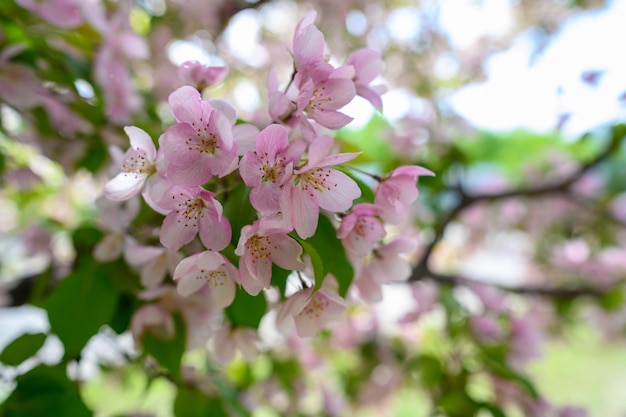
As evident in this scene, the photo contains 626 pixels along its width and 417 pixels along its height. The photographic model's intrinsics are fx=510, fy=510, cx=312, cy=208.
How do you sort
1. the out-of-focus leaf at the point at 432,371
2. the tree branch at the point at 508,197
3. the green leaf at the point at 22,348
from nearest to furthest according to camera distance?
1. the green leaf at the point at 22,348
2. the out-of-focus leaf at the point at 432,371
3. the tree branch at the point at 508,197

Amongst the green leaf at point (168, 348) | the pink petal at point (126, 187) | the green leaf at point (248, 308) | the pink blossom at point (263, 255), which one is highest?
the pink blossom at point (263, 255)

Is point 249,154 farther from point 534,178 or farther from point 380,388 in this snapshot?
point 534,178

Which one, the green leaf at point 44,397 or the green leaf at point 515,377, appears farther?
the green leaf at point 515,377

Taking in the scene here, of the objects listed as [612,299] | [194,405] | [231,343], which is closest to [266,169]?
[231,343]

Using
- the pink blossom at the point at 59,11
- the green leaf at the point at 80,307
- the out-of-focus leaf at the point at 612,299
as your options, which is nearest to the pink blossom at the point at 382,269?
the green leaf at the point at 80,307

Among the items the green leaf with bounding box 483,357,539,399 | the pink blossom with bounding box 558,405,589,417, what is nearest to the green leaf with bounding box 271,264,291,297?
the green leaf with bounding box 483,357,539,399

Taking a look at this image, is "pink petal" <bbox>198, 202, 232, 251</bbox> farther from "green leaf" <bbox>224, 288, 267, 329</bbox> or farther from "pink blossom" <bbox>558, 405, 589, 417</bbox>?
"pink blossom" <bbox>558, 405, 589, 417</bbox>

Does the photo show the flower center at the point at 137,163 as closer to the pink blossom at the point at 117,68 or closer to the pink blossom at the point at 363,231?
the pink blossom at the point at 363,231

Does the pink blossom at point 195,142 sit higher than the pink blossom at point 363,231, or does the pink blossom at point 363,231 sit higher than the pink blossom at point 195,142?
the pink blossom at point 195,142
